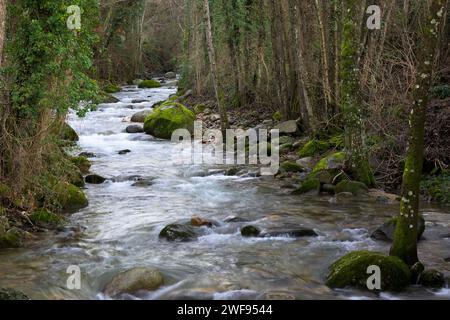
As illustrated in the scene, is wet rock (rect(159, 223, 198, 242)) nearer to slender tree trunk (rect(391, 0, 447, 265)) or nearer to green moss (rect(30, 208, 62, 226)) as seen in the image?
green moss (rect(30, 208, 62, 226))

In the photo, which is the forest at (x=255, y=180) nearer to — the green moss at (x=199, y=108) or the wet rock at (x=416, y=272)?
the wet rock at (x=416, y=272)

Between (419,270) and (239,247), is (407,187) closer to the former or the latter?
(419,270)

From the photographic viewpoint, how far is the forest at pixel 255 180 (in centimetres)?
848

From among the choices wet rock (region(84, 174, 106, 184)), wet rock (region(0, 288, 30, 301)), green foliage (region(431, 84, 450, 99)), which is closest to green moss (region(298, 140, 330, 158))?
green foliage (region(431, 84, 450, 99))

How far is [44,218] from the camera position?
1180 cm

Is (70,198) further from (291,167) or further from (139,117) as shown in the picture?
(139,117)

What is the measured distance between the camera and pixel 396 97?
48.8ft

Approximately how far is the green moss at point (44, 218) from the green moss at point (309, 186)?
6.44 metres

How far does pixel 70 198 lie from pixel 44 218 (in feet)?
5.86

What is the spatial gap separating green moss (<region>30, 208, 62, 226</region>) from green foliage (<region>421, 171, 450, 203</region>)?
9.04 m

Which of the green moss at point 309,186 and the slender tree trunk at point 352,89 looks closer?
the slender tree trunk at point 352,89

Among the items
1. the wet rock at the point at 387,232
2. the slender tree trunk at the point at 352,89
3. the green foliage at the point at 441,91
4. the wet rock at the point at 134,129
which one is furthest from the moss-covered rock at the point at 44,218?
the wet rock at the point at 134,129

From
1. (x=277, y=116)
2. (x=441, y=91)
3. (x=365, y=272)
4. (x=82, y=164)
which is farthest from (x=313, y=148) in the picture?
(x=365, y=272)
